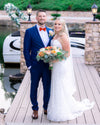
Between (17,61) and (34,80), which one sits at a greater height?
(34,80)

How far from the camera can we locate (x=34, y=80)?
424cm

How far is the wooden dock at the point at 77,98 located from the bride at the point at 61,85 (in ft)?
0.52

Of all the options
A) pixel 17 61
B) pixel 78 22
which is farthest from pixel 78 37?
pixel 78 22

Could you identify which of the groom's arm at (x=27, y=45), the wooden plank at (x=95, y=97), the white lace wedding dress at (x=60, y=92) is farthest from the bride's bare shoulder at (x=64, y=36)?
the wooden plank at (x=95, y=97)

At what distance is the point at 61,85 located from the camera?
4.26m

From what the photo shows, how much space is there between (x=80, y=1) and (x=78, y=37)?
25.4m

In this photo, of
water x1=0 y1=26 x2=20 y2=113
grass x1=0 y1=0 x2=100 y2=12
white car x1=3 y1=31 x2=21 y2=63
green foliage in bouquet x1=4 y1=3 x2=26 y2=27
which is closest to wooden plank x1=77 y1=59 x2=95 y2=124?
water x1=0 y1=26 x2=20 y2=113

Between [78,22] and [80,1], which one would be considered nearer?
[78,22]

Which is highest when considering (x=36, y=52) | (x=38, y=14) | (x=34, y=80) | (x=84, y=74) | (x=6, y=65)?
(x=38, y=14)

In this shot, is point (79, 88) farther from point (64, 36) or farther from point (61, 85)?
point (64, 36)

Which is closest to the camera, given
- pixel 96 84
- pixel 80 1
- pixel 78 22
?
pixel 96 84

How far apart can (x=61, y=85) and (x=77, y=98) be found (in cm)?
163

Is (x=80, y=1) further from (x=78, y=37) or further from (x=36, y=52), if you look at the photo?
(x=36, y=52)

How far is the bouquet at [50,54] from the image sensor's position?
392 cm
